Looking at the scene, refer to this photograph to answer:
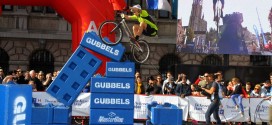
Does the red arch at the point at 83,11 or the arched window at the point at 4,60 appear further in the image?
the arched window at the point at 4,60

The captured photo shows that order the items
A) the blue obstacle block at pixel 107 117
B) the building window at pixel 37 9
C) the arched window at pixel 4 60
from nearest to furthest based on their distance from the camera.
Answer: the blue obstacle block at pixel 107 117 < the arched window at pixel 4 60 < the building window at pixel 37 9

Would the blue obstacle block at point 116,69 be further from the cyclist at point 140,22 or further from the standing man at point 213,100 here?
the standing man at point 213,100

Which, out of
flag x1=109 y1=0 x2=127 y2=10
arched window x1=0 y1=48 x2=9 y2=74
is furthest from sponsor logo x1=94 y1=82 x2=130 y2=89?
arched window x1=0 y1=48 x2=9 y2=74

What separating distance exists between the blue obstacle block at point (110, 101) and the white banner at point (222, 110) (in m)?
6.12

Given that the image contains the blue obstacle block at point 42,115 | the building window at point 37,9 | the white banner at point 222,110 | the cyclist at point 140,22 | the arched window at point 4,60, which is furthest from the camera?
the building window at point 37,9

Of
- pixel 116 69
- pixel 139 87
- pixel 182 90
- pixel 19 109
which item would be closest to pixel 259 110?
pixel 182 90

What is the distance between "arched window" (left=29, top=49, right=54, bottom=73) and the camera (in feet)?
97.9

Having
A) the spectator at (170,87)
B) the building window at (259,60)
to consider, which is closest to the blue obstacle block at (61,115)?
the spectator at (170,87)

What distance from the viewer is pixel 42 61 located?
3014 centimetres

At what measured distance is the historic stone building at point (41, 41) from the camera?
29.4 meters

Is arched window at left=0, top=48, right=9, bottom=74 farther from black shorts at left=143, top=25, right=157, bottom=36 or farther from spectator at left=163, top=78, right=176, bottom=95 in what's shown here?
black shorts at left=143, top=25, right=157, bottom=36

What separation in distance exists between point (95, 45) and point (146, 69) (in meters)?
18.5

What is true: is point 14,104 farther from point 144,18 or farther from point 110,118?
point 144,18

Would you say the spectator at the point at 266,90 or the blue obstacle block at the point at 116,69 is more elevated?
the blue obstacle block at the point at 116,69
